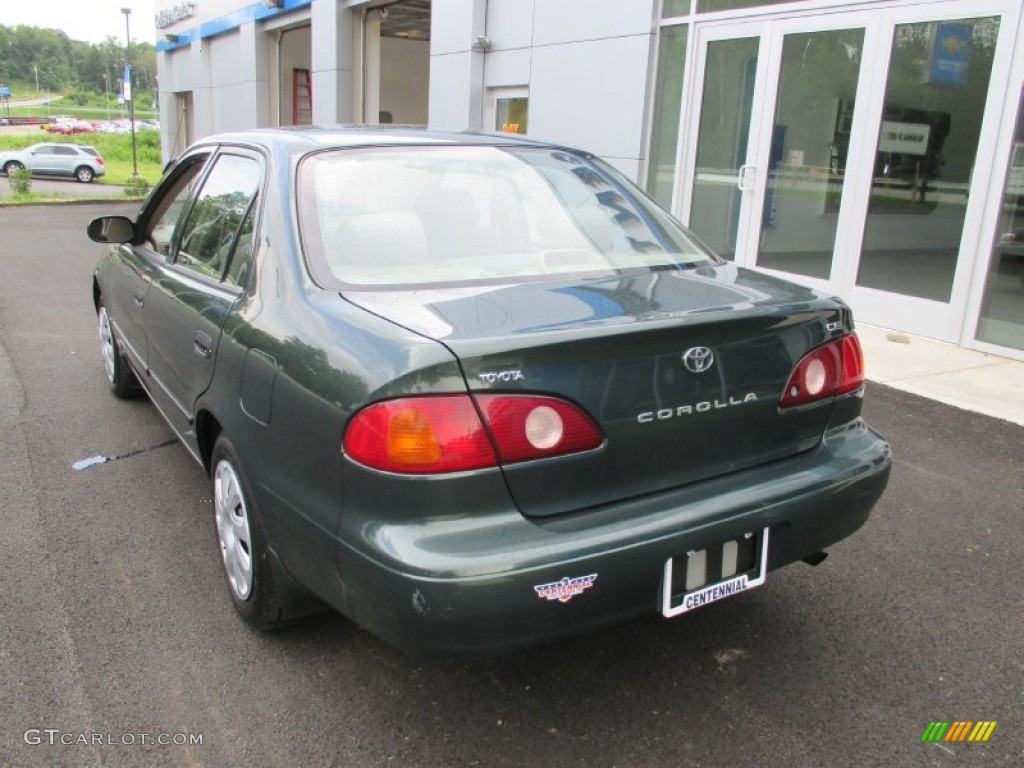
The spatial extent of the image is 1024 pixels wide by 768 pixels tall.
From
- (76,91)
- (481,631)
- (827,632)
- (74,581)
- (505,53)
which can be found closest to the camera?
(481,631)

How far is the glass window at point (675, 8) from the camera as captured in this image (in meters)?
9.09

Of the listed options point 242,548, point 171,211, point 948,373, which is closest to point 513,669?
point 242,548

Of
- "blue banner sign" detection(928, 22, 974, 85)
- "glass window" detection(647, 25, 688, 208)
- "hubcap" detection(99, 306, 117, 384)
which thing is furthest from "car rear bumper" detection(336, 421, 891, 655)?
"glass window" detection(647, 25, 688, 208)

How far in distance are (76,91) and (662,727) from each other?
13966 centimetres

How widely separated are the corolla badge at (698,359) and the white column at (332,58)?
48.6 feet

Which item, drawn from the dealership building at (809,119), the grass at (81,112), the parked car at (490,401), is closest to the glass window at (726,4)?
the dealership building at (809,119)

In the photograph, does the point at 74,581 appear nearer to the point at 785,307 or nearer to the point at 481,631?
the point at 481,631

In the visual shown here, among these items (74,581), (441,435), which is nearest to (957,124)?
(441,435)

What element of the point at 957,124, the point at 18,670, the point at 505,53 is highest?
the point at 505,53

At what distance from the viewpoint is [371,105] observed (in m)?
16.3

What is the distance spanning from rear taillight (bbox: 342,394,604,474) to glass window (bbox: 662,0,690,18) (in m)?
8.25

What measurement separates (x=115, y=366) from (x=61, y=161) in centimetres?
3253

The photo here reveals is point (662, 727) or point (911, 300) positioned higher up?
point (911, 300)

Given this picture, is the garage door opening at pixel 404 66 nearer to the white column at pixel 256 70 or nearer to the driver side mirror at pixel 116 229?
the white column at pixel 256 70
